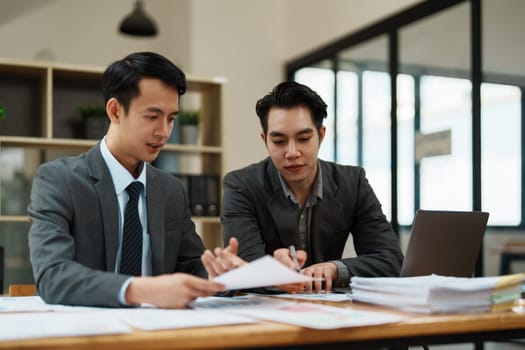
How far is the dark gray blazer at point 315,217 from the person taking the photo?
7.36 feet

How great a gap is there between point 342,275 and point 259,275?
0.67 meters

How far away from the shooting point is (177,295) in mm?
1338

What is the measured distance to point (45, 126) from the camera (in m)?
4.31

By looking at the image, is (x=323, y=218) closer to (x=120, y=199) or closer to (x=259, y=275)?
(x=120, y=199)

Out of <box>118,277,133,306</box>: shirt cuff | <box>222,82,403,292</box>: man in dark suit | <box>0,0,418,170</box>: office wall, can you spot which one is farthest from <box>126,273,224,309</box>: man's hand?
<box>0,0,418,170</box>: office wall

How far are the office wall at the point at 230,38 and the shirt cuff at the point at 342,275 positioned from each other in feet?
12.2

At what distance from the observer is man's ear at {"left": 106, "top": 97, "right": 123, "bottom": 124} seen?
178 centimetres

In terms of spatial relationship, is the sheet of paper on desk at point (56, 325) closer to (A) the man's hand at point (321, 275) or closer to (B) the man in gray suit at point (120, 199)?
(B) the man in gray suit at point (120, 199)

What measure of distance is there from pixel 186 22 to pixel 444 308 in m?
5.06

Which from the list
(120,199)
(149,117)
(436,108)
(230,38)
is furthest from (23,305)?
(230,38)

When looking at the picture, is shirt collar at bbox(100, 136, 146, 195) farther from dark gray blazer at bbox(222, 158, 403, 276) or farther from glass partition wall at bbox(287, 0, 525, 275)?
glass partition wall at bbox(287, 0, 525, 275)

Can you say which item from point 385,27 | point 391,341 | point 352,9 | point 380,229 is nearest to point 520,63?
point 385,27

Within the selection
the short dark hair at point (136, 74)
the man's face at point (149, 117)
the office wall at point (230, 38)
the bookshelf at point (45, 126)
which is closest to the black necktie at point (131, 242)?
the man's face at point (149, 117)

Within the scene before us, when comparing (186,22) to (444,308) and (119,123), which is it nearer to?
(119,123)
